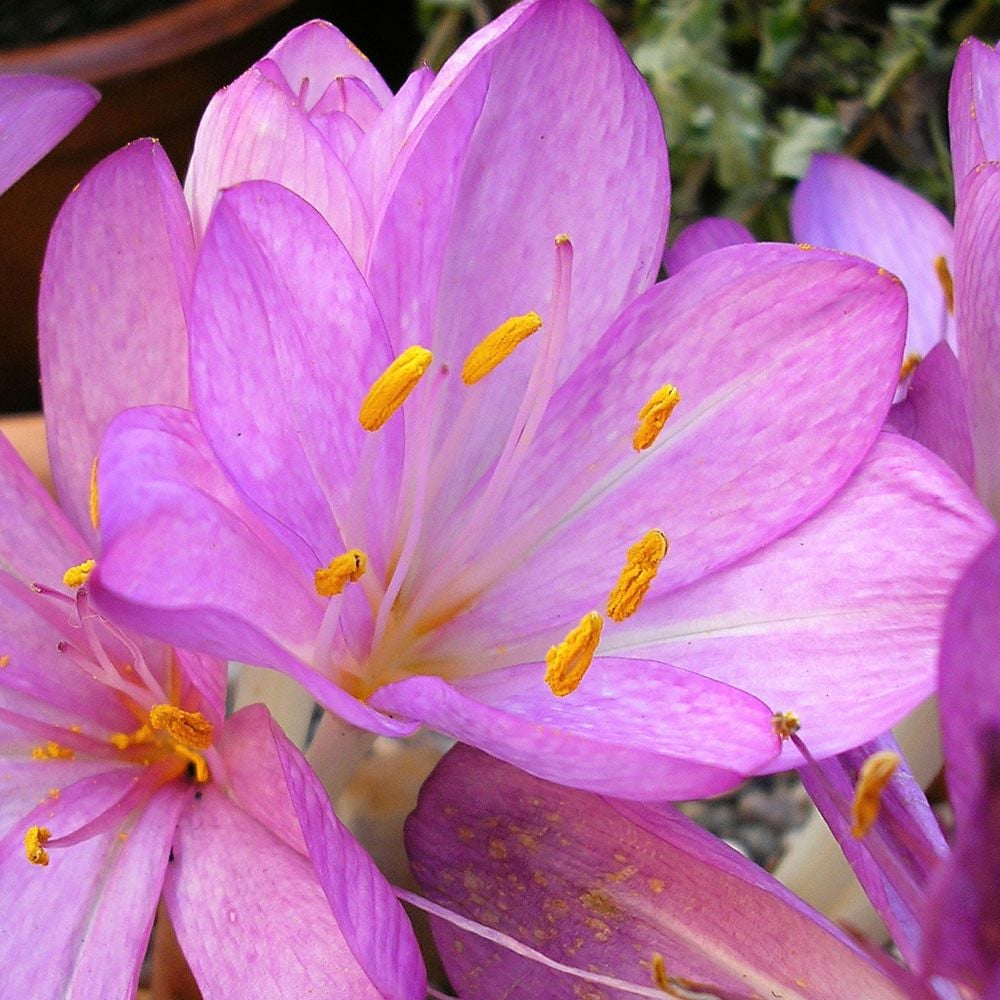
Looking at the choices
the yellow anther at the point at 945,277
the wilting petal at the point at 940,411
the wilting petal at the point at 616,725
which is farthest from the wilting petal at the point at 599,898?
the yellow anther at the point at 945,277

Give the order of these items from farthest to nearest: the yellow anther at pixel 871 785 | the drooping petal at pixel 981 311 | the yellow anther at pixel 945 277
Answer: the yellow anther at pixel 945 277 < the drooping petal at pixel 981 311 < the yellow anther at pixel 871 785

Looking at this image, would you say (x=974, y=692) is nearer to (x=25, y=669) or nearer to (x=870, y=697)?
(x=870, y=697)

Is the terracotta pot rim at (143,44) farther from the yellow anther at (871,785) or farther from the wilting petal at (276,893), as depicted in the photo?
the yellow anther at (871,785)

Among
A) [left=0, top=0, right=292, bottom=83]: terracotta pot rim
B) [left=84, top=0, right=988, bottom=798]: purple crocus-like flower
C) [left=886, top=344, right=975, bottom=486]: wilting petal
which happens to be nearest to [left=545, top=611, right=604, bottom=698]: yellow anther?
[left=84, top=0, right=988, bottom=798]: purple crocus-like flower

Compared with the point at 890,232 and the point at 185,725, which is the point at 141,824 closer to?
the point at 185,725

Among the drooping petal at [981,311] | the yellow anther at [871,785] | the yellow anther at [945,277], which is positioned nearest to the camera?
the yellow anther at [871,785]

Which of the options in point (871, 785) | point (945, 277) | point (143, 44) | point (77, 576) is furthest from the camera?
point (143, 44)

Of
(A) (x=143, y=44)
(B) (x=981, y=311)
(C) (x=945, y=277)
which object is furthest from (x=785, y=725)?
(A) (x=143, y=44)
